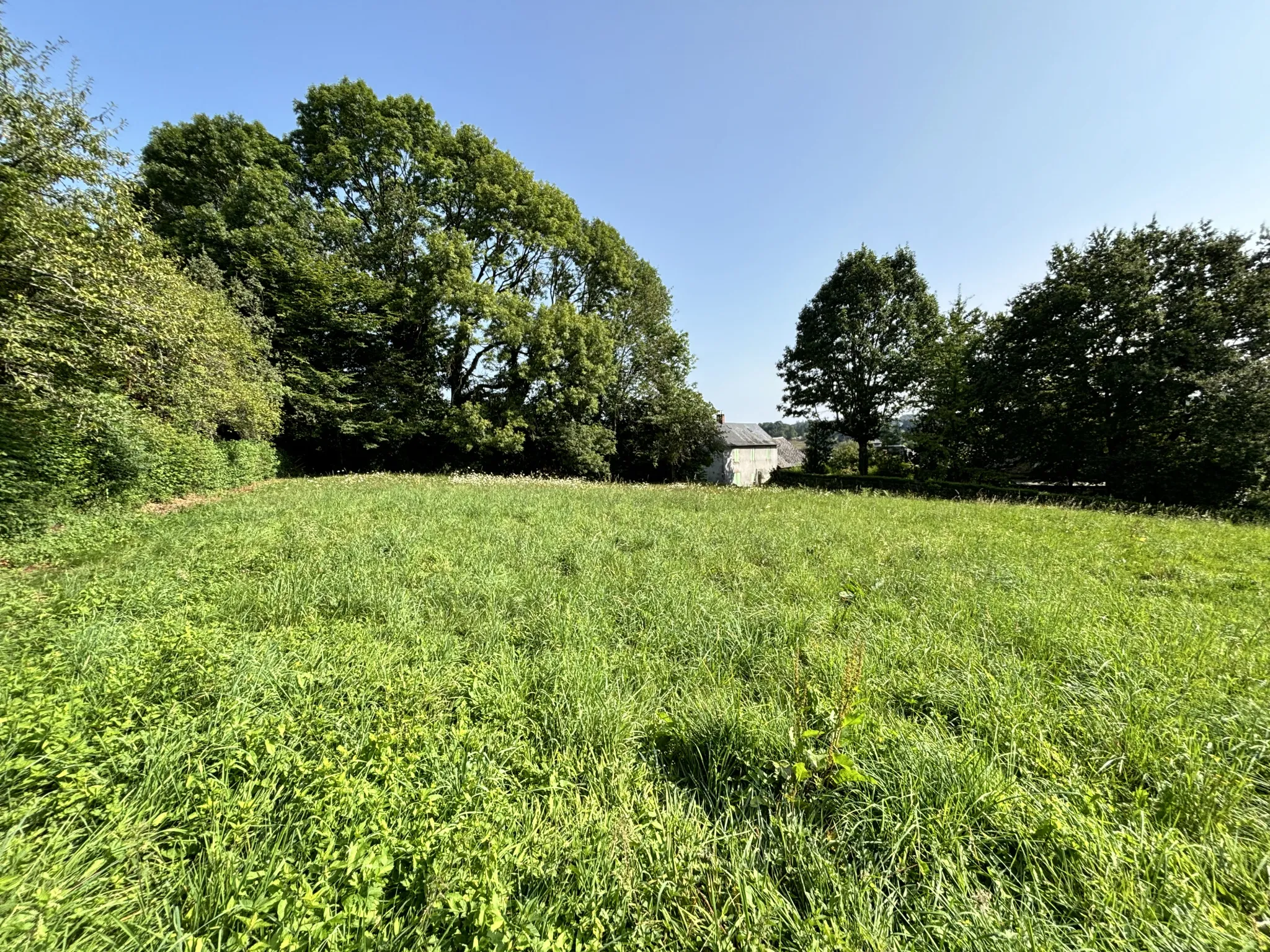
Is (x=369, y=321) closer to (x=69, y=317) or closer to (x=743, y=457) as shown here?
(x=69, y=317)

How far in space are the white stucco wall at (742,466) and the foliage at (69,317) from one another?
24979 millimetres

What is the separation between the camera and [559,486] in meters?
15.8

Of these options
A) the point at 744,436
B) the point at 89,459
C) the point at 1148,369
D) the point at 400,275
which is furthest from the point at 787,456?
the point at 89,459

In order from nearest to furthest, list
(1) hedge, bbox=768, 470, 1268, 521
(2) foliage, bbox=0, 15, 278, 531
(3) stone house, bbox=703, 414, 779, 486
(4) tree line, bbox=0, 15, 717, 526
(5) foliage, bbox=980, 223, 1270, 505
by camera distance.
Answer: (2) foliage, bbox=0, 15, 278, 531 → (4) tree line, bbox=0, 15, 717, 526 → (1) hedge, bbox=768, 470, 1268, 521 → (5) foliage, bbox=980, 223, 1270, 505 → (3) stone house, bbox=703, 414, 779, 486

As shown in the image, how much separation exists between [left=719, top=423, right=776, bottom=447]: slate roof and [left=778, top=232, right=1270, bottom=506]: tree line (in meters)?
9.04

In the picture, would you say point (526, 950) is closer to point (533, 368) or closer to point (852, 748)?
point (852, 748)

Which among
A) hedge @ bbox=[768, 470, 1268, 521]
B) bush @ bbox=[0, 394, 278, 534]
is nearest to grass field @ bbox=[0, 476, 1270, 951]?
bush @ bbox=[0, 394, 278, 534]

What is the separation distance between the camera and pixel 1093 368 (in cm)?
1714

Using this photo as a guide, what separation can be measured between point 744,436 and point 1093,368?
769 inches

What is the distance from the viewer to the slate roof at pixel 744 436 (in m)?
31.3

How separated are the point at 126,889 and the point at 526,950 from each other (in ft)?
5.04

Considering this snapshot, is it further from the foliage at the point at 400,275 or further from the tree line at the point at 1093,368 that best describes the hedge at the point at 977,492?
the foliage at the point at 400,275

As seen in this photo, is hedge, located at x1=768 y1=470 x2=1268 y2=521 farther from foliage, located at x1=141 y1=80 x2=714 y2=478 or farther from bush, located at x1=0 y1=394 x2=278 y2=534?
bush, located at x1=0 y1=394 x2=278 y2=534

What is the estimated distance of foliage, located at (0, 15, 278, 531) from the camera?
631 centimetres
